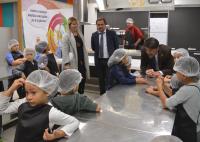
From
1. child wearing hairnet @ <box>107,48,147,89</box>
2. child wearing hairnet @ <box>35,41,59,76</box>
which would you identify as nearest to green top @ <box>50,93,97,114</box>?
child wearing hairnet @ <box>107,48,147,89</box>

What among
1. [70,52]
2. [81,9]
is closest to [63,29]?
[81,9]

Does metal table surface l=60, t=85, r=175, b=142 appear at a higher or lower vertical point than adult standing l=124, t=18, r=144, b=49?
lower

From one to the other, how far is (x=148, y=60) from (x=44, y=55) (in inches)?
53.1

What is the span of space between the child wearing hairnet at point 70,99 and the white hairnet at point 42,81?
0.19 metres

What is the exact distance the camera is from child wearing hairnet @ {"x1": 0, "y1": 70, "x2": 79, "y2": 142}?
139 cm

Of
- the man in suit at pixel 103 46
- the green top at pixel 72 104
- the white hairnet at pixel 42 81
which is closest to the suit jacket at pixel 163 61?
the man in suit at pixel 103 46

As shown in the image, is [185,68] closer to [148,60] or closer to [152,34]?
[148,60]

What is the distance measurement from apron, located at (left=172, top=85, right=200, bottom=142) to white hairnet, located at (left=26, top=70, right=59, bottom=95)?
3.10ft

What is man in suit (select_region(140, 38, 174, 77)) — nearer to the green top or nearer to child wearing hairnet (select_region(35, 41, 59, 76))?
child wearing hairnet (select_region(35, 41, 59, 76))

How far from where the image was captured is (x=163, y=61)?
313cm

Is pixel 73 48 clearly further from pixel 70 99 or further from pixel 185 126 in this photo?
pixel 185 126

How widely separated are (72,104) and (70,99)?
37 mm

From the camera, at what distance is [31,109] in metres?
1.43

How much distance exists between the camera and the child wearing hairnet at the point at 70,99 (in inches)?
66.6
